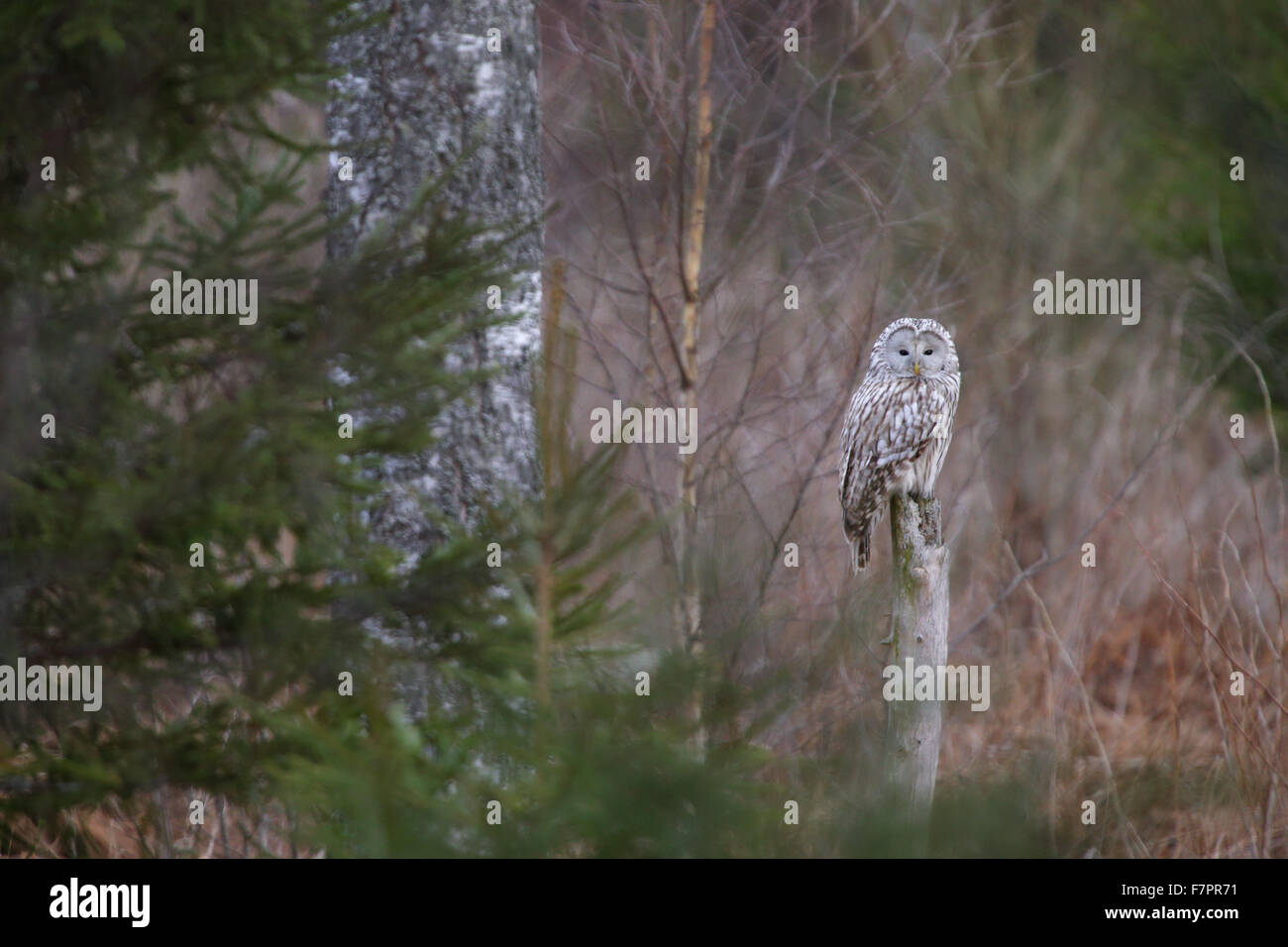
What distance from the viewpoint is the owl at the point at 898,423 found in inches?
125

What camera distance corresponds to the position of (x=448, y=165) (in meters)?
3.55

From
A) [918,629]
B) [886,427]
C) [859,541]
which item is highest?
[886,427]

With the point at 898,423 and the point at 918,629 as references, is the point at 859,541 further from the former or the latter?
the point at 918,629

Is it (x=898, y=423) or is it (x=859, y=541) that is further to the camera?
(x=859, y=541)

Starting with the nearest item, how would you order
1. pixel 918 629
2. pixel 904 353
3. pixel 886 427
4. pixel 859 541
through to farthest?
pixel 918 629, pixel 886 427, pixel 904 353, pixel 859 541

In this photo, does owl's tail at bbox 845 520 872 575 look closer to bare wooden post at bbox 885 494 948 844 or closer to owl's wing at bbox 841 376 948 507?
owl's wing at bbox 841 376 948 507

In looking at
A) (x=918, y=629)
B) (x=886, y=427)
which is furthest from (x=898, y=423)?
(x=918, y=629)

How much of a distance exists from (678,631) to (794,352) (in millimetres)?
4162

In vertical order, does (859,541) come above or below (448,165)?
below

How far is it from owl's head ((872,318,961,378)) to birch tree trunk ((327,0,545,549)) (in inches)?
43.6

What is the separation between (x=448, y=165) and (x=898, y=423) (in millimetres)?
1600

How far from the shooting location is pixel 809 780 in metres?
1.20

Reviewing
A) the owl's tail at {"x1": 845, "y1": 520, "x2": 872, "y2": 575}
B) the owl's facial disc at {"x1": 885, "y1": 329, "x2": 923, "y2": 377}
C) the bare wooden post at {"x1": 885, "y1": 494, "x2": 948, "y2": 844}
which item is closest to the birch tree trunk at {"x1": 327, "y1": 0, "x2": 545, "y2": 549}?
the owl's tail at {"x1": 845, "y1": 520, "x2": 872, "y2": 575}

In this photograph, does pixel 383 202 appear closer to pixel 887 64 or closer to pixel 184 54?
pixel 184 54
